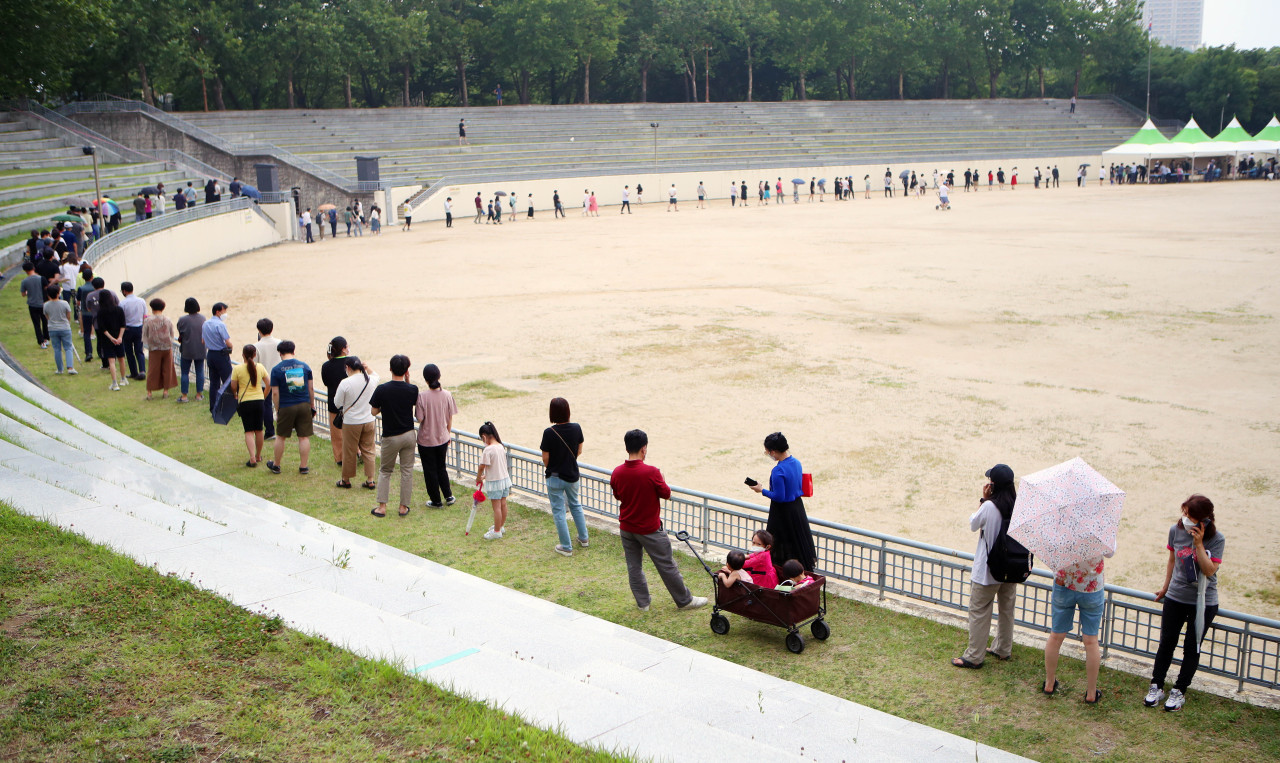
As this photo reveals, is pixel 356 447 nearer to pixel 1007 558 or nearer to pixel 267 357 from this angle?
pixel 267 357

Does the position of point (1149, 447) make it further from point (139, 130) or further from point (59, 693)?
point (139, 130)

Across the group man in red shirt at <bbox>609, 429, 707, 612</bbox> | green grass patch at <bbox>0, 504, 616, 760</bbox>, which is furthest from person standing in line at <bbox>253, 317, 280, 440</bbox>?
man in red shirt at <bbox>609, 429, 707, 612</bbox>

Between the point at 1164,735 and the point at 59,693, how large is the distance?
→ 239 inches

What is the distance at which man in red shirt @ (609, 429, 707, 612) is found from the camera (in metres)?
7.51

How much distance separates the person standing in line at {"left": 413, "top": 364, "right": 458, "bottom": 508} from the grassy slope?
0.30 meters

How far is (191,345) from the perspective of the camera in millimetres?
14258

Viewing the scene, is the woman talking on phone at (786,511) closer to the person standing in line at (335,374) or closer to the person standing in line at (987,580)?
the person standing in line at (987,580)

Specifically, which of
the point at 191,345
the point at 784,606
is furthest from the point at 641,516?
the point at 191,345

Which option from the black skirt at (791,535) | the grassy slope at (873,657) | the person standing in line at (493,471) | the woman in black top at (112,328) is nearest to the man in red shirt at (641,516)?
the grassy slope at (873,657)

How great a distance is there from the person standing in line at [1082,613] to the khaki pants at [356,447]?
7072 mm

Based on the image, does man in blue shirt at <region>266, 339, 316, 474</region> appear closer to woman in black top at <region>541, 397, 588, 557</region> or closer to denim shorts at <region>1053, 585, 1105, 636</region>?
woman in black top at <region>541, 397, 588, 557</region>

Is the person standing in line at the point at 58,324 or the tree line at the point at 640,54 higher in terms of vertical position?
the tree line at the point at 640,54

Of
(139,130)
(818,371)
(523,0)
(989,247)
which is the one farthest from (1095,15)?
(818,371)

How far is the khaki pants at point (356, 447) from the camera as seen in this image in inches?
418
